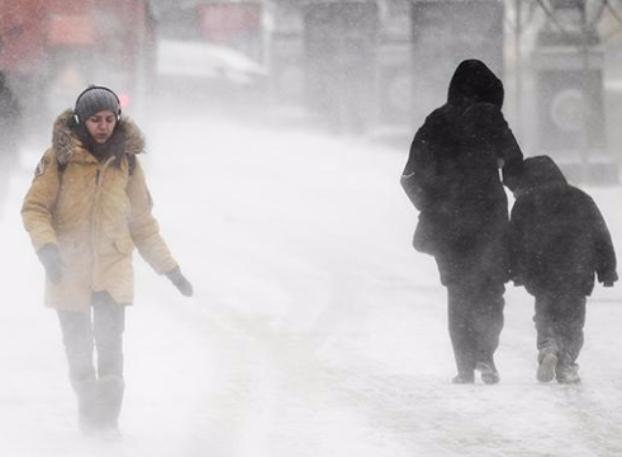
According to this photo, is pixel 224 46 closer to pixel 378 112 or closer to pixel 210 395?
pixel 378 112

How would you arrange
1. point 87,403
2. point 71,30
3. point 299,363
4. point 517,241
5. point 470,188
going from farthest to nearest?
1. point 71,30
2. point 299,363
3. point 517,241
4. point 470,188
5. point 87,403

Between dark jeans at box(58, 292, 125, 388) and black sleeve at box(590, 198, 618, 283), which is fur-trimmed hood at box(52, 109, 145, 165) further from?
black sleeve at box(590, 198, 618, 283)

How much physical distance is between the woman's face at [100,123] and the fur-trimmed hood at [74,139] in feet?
0.22

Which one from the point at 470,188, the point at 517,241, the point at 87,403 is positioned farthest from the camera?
the point at 517,241

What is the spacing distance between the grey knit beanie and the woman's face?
2 centimetres

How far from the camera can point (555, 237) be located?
916 centimetres

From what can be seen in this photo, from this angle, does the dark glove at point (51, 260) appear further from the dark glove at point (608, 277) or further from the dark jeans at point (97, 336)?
the dark glove at point (608, 277)

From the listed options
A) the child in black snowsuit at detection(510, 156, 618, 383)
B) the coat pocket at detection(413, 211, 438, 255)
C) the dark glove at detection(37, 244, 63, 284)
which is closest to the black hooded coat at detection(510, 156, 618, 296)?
the child in black snowsuit at detection(510, 156, 618, 383)

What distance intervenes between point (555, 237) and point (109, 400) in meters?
2.88

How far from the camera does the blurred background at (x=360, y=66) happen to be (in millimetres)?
27875

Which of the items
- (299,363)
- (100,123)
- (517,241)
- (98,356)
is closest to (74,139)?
(100,123)

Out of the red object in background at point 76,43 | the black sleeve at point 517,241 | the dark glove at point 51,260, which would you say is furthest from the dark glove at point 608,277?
the red object in background at point 76,43

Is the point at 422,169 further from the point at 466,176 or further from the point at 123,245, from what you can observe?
the point at 123,245

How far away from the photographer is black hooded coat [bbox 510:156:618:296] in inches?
359
